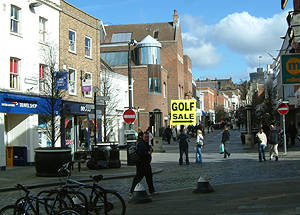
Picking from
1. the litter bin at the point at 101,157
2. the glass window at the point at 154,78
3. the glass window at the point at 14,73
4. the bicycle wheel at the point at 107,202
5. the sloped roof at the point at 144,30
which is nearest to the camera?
the bicycle wheel at the point at 107,202

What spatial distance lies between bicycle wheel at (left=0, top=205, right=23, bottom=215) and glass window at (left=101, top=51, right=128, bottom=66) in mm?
46917

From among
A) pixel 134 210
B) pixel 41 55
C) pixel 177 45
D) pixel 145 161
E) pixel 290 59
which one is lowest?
pixel 134 210

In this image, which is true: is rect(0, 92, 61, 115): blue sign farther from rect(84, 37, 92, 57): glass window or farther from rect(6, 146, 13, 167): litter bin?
rect(84, 37, 92, 57): glass window

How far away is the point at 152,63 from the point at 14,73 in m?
32.2

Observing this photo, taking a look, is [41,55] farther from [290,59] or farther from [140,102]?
[140,102]

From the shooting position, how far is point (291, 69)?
10.8 metres

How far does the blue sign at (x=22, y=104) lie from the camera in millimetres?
19594

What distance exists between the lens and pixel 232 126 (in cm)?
8619

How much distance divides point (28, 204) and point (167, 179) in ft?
27.8

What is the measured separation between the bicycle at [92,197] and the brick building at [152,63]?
1605 inches

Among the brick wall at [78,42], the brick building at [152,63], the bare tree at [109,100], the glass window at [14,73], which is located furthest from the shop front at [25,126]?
the brick building at [152,63]

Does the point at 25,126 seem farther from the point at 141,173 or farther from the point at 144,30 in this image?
the point at 144,30

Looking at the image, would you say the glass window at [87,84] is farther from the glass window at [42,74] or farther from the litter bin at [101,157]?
the litter bin at [101,157]

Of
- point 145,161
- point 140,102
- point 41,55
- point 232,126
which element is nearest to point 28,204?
point 145,161
